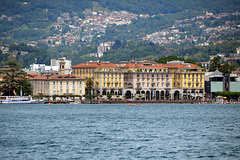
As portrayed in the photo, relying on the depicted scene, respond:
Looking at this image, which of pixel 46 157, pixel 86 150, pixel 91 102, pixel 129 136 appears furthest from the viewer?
pixel 91 102

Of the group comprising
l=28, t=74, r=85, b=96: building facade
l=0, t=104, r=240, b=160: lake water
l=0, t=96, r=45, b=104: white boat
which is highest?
l=28, t=74, r=85, b=96: building facade

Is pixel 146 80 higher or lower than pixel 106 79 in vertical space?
lower

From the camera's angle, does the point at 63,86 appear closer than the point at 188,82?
Yes

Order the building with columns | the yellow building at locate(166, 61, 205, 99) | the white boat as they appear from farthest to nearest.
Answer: the yellow building at locate(166, 61, 205, 99)
the building with columns
the white boat

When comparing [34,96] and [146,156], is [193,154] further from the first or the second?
[34,96]

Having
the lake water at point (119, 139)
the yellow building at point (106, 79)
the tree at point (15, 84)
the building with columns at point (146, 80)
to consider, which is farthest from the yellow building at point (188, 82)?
the lake water at point (119, 139)

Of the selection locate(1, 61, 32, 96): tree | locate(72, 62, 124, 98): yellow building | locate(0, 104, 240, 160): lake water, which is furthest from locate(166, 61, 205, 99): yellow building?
locate(0, 104, 240, 160): lake water

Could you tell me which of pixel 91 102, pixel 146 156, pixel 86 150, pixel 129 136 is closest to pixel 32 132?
pixel 129 136

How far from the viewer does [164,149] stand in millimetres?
47406

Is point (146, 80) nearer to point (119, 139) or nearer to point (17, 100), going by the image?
point (17, 100)

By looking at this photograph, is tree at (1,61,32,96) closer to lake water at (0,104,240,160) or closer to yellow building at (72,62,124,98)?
yellow building at (72,62,124,98)

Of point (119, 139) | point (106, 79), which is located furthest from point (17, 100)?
point (119, 139)

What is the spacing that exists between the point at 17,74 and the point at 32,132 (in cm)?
A: 7312

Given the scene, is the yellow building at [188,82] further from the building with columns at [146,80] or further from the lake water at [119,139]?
the lake water at [119,139]
